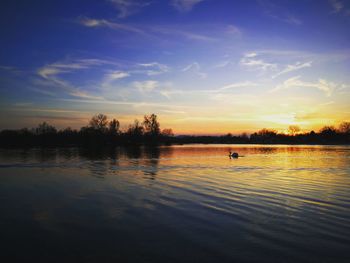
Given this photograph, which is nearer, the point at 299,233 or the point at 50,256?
the point at 50,256

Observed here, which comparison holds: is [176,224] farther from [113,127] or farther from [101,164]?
[113,127]

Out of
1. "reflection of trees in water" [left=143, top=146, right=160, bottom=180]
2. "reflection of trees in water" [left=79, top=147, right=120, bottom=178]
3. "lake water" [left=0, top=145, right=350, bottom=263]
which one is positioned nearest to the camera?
"lake water" [left=0, top=145, right=350, bottom=263]

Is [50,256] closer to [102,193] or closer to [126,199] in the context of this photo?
[126,199]

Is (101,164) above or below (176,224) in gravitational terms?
above

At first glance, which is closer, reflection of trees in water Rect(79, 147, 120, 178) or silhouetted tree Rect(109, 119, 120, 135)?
reflection of trees in water Rect(79, 147, 120, 178)

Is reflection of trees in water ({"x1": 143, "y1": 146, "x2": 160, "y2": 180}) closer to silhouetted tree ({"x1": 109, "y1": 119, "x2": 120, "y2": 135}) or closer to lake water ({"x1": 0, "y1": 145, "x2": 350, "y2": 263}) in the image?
lake water ({"x1": 0, "y1": 145, "x2": 350, "y2": 263})

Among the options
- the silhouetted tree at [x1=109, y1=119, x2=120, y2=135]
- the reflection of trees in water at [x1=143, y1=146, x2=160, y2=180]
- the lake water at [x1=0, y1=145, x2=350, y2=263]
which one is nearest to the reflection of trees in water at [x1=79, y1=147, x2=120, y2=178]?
the reflection of trees in water at [x1=143, y1=146, x2=160, y2=180]

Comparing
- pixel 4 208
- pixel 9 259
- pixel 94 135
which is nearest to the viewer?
pixel 9 259

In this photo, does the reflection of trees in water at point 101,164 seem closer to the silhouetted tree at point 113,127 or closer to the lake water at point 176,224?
the lake water at point 176,224

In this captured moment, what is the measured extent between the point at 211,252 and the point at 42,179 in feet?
60.6

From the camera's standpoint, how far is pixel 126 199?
15.2 metres

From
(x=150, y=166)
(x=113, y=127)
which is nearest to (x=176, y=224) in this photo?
(x=150, y=166)

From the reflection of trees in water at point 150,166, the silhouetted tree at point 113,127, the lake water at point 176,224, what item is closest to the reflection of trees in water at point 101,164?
the reflection of trees in water at point 150,166

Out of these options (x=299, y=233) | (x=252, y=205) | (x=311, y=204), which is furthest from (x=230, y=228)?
(x=311, y=204)
